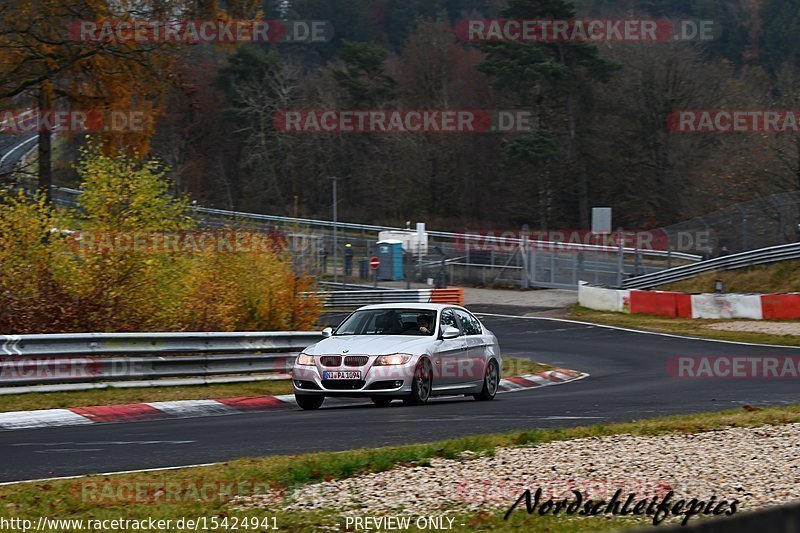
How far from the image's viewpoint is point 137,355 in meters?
16.8

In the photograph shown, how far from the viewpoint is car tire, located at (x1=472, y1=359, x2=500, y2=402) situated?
1609 cm

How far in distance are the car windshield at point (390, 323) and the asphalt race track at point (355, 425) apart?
3.49ft

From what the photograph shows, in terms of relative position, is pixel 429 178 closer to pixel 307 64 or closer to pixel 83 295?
pixel 307 64

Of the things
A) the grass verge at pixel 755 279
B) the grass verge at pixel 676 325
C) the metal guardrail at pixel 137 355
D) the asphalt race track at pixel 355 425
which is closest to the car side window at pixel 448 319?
the asphalt race track at pixel 355 425

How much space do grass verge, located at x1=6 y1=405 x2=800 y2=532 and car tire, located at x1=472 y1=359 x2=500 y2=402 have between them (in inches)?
226

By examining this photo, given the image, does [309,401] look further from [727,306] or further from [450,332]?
[727,306]

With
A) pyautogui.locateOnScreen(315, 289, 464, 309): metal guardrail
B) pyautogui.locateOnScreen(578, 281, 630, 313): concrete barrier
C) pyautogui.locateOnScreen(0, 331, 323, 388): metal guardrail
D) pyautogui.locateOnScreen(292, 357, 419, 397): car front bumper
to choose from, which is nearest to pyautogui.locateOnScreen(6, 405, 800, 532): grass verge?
pyautogui.locateOnScreen(292, 357, 419, 397): car front bumper

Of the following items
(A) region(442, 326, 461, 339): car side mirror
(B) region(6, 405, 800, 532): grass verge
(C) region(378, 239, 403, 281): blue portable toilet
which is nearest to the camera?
(B) region(6, 405, 800, 532): grass verge

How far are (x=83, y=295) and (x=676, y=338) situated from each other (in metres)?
18.0

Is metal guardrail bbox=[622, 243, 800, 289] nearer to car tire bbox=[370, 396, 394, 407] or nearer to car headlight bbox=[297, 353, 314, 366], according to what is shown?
car tire bbox=[370, 396, 394, 407]

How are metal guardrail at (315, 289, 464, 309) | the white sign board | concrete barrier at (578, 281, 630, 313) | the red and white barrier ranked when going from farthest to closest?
1. the white sign board
2. metal guardrail at (315, 289, 464, 309)
3. concrete barrier at (578, 281, 630, 313)
4. the red and white barrier

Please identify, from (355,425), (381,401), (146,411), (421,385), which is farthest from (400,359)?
(146,411)

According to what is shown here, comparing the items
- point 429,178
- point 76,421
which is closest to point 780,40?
point 429,178

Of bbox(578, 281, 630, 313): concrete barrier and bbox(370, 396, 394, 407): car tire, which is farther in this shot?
bbox(578, 281, 630, 313): concrete barrier
